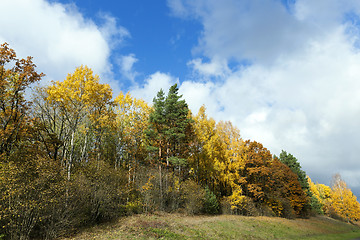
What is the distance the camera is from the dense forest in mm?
10586

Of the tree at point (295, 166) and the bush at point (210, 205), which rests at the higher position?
the tree at point (295, 166)

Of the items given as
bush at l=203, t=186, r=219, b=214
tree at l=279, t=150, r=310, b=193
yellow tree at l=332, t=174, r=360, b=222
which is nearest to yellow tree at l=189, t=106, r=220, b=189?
bush at l=203, t=186, r=219, b=214

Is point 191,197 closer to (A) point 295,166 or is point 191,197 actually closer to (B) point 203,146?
(B) point 203,146

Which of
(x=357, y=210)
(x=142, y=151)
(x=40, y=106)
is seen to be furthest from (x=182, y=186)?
(x=357, y=210)

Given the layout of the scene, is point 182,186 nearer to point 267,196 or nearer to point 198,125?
point 198,125

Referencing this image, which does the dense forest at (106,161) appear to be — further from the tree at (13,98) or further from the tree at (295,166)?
the tree at (295,166)

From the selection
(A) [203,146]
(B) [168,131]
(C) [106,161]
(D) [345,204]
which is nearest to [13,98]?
(C) [106,161]

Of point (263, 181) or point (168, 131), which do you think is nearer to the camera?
point (168, 131)

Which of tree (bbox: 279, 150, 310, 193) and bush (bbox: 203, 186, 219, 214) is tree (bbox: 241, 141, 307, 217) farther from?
tree (bbox: 279, 150, 310, 193)

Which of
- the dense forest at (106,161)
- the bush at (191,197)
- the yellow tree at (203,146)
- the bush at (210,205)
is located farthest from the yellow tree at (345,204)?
the bush at (191,197)

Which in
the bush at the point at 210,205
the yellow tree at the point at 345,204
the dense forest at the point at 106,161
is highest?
the dense forest at the point at 106,161

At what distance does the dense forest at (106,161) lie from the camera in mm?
10586

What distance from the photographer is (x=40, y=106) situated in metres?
19.5

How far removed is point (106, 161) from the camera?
20.8 m
